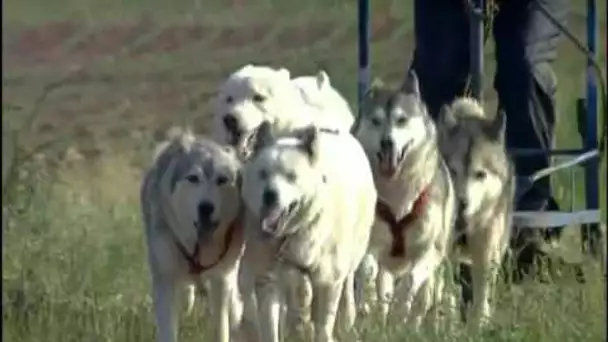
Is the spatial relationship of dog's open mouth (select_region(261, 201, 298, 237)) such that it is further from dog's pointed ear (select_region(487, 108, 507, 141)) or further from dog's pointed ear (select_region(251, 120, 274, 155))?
dog's pointed ear (select_region(487, 108, 507, 141))

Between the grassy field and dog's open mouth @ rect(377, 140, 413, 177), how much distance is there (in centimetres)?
76

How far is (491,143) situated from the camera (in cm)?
924

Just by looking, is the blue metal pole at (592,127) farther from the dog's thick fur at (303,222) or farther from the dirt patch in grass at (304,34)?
the dirt patch in grass at (304,34)

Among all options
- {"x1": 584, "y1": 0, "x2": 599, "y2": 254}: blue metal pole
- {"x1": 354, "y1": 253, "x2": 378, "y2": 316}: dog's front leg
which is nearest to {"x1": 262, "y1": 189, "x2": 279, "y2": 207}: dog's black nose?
{"x1": 354, "y1": 253, "x2": 378, "y2": 316}: dog's front leg

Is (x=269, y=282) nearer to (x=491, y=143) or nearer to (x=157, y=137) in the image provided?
(x=491, y=143)

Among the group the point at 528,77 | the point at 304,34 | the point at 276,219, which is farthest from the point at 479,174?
the point at 304,34

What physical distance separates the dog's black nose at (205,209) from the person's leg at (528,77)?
2.35m

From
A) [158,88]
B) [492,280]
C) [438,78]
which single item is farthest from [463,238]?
[158,88]

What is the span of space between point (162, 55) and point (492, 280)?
1169 centimetres

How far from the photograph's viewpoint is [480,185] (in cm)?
918

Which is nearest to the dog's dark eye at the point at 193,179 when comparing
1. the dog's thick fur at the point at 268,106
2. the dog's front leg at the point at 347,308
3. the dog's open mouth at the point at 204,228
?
the dog's open mouth at the point at 204,228

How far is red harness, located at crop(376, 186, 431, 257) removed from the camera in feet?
28.4

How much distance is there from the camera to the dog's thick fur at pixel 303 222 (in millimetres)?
7562

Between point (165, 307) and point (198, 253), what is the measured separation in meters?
0.27
